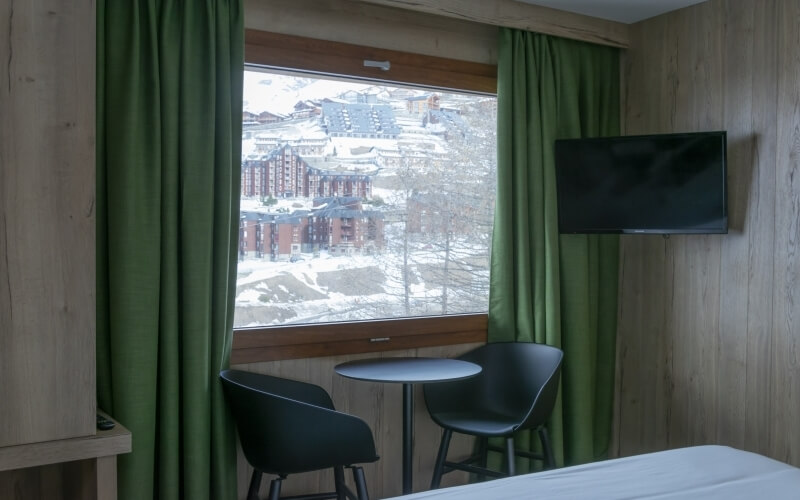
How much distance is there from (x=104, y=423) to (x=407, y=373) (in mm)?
1192

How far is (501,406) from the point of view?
12.3 ft

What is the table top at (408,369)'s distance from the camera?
10.3 feet

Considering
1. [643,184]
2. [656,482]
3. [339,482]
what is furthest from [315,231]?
[656,482]

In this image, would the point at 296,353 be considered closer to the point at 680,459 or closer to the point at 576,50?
the point at 680,459

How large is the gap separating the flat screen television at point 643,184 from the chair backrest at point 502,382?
66 cm

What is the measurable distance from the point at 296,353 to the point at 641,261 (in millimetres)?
1947

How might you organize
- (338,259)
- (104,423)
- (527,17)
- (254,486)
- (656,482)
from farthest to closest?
(527,17) < (338,259) < (254,486) < (104,423) < (656,482)

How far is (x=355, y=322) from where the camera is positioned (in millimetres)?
3555

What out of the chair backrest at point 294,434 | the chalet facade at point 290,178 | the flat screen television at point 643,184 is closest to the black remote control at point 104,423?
the chair backrest at point 294,434

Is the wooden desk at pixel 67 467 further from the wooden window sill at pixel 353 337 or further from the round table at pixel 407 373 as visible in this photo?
the round table at pixel 407 373

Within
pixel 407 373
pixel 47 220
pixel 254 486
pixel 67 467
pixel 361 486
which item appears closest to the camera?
pixel 47 220

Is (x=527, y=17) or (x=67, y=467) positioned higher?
(x=527, y=17)

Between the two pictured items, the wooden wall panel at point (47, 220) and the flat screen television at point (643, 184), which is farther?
the flat screen television at point (643, 184)

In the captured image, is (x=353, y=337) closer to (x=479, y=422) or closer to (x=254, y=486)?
(x=479, y=422)
